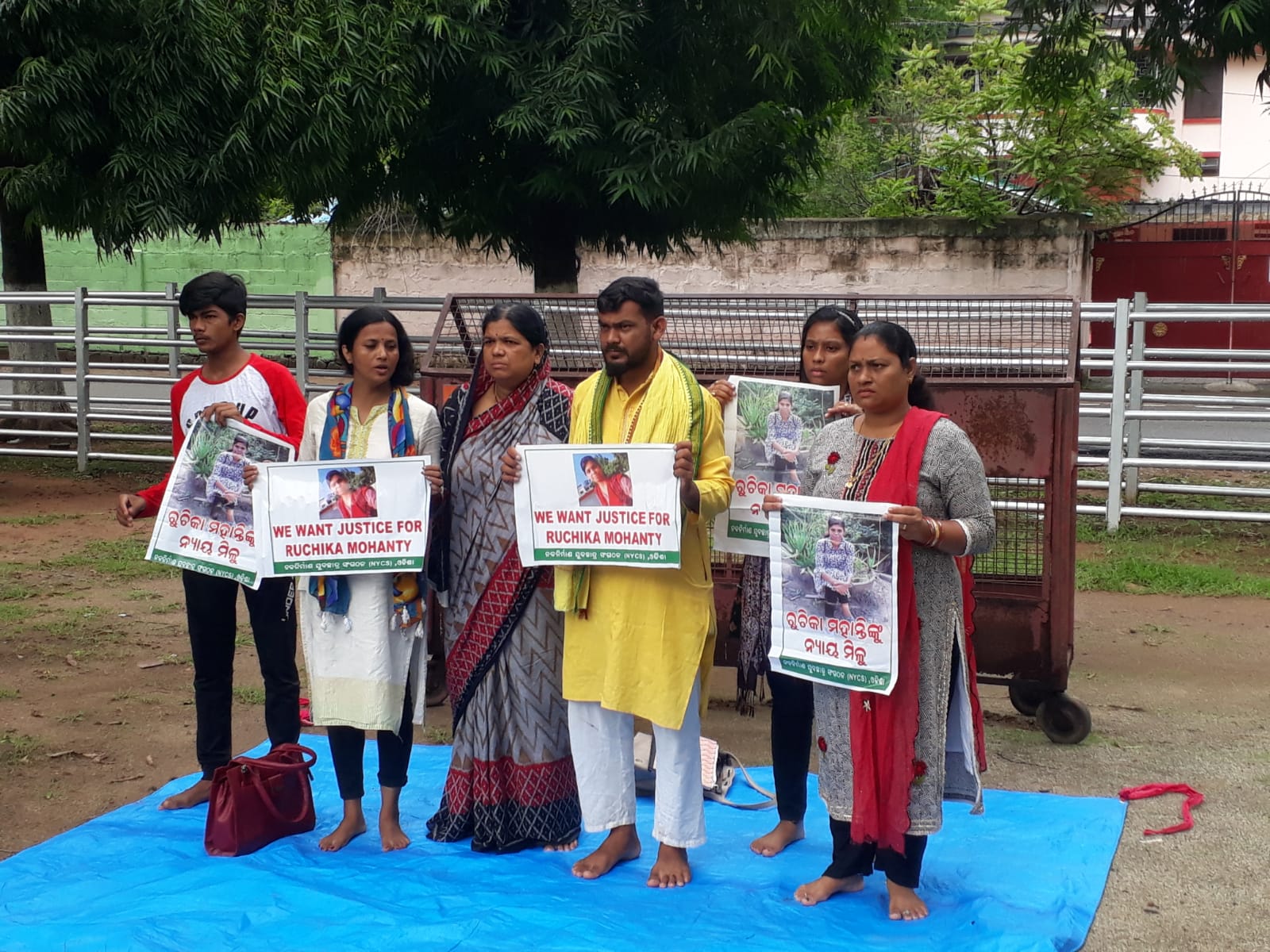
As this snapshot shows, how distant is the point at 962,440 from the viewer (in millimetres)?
3803

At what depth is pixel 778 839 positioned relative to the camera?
14.6 feet

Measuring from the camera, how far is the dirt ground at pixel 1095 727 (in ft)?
14.0

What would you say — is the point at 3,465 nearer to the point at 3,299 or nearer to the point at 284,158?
the point at 3,299

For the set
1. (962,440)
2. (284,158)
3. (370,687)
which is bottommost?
(370,687)

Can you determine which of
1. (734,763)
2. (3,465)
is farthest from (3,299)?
(734,763)

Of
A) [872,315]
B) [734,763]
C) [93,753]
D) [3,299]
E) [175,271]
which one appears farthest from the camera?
[175,271]

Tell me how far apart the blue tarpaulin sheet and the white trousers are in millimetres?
183

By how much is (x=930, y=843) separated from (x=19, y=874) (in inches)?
Answer: 116

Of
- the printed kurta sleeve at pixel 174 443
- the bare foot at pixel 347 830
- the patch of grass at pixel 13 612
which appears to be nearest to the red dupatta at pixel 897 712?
the bare foot at pixel 347 830

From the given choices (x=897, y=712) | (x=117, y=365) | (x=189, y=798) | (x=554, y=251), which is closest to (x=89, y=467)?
(x=117, y=365)

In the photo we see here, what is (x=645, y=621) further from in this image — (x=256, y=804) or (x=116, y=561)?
(x=116, y=561)

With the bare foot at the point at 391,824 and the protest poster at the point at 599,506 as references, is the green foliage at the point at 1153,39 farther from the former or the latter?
the bare foot at the point at 391,824

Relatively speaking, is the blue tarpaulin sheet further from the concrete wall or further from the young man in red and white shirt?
the concrete wall

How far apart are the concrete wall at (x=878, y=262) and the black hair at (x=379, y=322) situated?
12.0 meters
